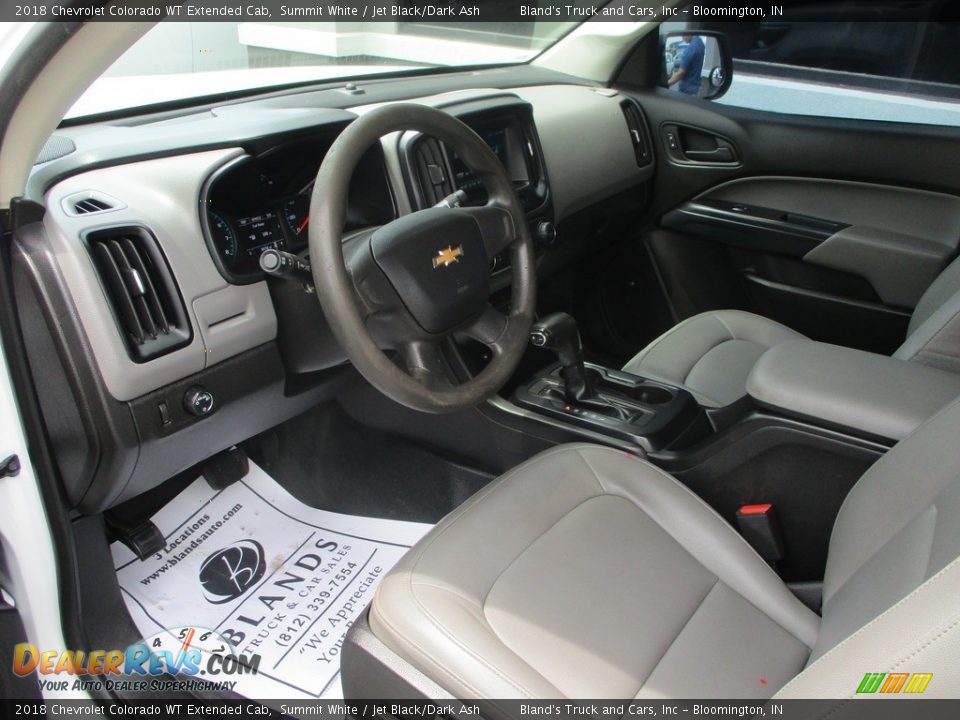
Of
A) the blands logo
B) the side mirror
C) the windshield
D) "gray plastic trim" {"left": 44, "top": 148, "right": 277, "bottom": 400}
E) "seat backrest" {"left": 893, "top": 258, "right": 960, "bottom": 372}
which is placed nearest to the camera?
the blands logo

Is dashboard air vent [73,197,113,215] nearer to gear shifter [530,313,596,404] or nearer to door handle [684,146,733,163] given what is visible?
gear shifter [530,313,596,404]

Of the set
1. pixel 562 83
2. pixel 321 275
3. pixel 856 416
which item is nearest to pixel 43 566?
pixel 321 275

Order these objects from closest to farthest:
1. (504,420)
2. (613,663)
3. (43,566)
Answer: (613,663) < (43,566) < (504,420)

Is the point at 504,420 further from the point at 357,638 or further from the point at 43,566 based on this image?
the point at 43,566

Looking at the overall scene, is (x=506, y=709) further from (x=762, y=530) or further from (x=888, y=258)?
(x=888, y=258)

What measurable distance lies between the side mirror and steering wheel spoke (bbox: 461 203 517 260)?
129 cm

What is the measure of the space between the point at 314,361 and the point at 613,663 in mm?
802

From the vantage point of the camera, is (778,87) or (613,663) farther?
(778,87)

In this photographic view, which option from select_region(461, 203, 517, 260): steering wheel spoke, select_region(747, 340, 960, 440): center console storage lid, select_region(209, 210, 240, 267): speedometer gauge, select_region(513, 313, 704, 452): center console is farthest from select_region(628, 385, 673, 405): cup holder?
select_region(209, 210, 240, 267): speedometer gauge

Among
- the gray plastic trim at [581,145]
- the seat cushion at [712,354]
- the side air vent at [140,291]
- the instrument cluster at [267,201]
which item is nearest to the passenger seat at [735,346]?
the seat cushion at [712,354]

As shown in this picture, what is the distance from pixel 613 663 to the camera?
3.42ft

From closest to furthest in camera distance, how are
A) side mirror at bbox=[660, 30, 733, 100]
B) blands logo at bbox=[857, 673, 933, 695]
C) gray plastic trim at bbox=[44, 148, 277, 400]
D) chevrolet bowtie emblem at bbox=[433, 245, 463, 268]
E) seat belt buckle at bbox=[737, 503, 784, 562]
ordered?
blands logo at bbox=[857, 673, 933, 695]
gray plastic trim at bbox=[44, 148, 277, 400]
chevrolet bowtie emblem at bbox=[433, 245, 463, 268]
seat belt buckle at bbox=[737, 503, 784, 562]
side mirror at bbox=[660, 30, 733, 100]

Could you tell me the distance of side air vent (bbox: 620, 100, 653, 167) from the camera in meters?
2.44

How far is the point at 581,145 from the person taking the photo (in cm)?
221
